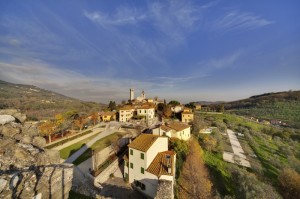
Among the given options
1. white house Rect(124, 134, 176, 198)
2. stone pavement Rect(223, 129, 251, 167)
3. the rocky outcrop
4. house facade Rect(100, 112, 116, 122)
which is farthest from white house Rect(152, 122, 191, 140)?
house facade Rect(100, 112, 116, 122)

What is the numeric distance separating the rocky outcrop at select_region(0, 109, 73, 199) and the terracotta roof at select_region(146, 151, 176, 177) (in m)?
11.4

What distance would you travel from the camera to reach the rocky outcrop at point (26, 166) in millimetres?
6952

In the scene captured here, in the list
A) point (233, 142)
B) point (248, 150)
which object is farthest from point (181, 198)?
point (233, 142)

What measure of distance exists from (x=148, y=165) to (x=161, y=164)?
1574 millimetres

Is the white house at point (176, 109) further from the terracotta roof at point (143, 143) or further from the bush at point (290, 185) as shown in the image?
the terracotta roof at point (143, 143)

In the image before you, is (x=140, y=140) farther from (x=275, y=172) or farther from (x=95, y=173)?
(x=275, y=172)

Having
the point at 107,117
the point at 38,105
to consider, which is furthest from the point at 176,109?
the point at 38,105

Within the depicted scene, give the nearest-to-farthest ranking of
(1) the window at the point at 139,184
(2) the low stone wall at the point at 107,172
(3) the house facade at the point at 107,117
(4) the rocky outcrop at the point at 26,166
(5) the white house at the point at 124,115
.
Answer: (4) the rocky outcrop at the point at 26,166 < (2) the low stone wall at the point at 107,172 < (1) the window at the point at 139,184 < (5) the white house at the point at 124,115 < (3) the house facade at the point at 107,117

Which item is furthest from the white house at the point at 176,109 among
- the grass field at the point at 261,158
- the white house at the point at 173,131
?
the white house at the point at 173,131

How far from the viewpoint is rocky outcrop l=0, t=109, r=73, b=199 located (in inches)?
274

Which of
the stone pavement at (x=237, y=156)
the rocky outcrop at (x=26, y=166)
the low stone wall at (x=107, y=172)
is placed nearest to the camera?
the rocky outcrop at (x=26, y=166)

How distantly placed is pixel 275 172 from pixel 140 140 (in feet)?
100

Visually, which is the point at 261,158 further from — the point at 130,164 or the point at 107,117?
the point at 107,117

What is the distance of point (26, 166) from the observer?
9.26m
